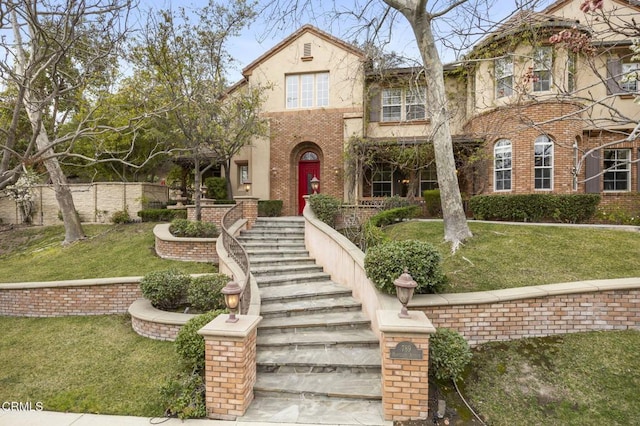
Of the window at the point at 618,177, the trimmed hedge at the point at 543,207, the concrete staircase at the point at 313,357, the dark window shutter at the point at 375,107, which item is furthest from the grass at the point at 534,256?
the dark window shutter at the point at 375,107

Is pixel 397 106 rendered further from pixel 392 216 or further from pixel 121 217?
pixel 121 217

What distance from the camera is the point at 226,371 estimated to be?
4.17m

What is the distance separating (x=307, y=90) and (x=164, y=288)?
41.0ft

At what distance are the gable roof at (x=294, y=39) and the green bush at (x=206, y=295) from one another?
42.9 feet

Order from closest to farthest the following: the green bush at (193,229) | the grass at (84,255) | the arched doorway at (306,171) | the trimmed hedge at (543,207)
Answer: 1. the grass at (84,255)
2. the green bush at (193,229)
3. the trimmed hedge at (543,207)
4. the arched doorway at (306,171)

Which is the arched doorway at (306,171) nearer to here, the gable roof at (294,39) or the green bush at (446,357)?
the gable roof at (294,39)

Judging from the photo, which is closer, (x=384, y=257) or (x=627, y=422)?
(x=627, y=422)

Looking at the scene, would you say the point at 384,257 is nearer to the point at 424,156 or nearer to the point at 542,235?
the point at 542,235

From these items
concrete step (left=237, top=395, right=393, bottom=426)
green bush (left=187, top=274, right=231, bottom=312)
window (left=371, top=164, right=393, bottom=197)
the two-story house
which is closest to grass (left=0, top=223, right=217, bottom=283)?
green bush (left=187, top=274, right=231, bottom=312)

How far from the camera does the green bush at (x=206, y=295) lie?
21.6ft

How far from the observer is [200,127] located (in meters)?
12.7

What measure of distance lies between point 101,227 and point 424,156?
50.4ft

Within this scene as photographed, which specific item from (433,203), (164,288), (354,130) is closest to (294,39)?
(354,130)

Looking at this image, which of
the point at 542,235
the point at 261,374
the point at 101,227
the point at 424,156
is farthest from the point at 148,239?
the point at 542,235
